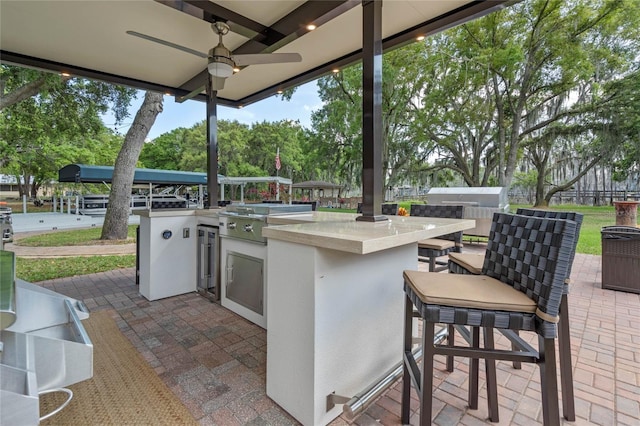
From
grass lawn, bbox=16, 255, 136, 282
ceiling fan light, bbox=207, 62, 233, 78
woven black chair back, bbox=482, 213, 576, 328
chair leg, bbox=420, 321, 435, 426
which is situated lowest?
grass lawn, bbox=16, 255, 136, 282

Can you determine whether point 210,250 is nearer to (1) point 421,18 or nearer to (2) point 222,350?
(2) point 222,350

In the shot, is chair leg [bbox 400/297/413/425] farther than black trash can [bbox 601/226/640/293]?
No

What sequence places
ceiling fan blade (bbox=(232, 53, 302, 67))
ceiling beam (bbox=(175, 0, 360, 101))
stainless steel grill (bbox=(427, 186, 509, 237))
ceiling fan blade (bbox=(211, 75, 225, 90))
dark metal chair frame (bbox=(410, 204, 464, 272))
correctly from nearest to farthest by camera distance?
ceiling beam (bbox=(175, 0, 360, 101)) → ceiling fan blade (bbox=(232, 53, 302, 67)) → dark metal chair frame (bbox=(410, 204, 464, 272)) → ceiling fan blade (bbox=(211, 75, 225, 90)) → stainless steel grill (bbox=(427, 186, 509, 237))

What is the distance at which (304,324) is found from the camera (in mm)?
1414

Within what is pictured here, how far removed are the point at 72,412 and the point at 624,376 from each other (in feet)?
10.4

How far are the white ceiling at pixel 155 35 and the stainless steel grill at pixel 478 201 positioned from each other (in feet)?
13.8

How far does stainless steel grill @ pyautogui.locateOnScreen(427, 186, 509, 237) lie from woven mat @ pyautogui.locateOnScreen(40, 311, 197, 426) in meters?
5.71

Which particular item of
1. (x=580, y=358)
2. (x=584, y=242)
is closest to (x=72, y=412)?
(x=580, y=358)

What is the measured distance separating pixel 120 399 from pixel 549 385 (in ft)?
6.66

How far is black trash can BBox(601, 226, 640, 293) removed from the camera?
339 centimetres

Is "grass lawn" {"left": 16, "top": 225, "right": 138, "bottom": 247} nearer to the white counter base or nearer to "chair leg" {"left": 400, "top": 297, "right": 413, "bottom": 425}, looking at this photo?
the white counter base

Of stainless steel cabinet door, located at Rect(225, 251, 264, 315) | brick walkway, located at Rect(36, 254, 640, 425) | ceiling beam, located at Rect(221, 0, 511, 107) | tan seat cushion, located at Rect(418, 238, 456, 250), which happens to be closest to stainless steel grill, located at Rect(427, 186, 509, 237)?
brick walkway, located at Rect(36, 254, 640, 425)

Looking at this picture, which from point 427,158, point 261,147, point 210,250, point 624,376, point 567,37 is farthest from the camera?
point 261,147

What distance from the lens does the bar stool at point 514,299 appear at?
1.07 meters
